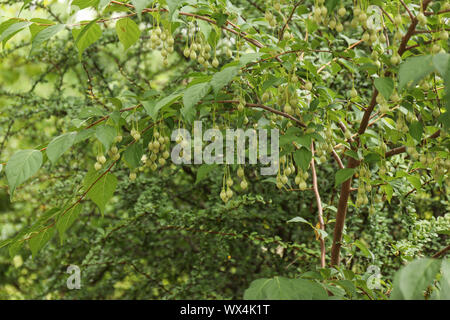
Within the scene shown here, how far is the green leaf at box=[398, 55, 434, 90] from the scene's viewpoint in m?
0.55

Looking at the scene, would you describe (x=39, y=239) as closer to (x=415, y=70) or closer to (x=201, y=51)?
(x=201, y=51)

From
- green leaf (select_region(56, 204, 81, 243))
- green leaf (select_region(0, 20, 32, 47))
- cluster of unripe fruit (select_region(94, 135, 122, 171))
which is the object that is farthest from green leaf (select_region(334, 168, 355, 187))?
green leaf (select_region(0, 20, 32, 47))

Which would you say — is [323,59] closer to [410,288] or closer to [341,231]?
[341,231]

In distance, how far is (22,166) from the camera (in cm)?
75

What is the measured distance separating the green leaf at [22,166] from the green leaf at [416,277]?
0.61 m

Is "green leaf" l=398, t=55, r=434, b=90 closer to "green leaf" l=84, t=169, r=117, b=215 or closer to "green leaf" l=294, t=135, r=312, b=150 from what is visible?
"green leaf" l=294, t=135, r=312, b=150

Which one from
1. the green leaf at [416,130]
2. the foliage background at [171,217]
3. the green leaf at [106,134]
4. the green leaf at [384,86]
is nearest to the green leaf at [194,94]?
the green leaf at [106,134]

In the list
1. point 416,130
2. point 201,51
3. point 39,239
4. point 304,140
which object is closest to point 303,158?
point 304,140

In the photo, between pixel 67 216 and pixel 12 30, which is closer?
pixel 12 30

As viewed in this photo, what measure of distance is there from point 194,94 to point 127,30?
0.29 m

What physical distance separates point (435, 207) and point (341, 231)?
0.83 metres

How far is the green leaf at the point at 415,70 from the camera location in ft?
1.81

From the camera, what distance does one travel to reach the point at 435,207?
5.63ft

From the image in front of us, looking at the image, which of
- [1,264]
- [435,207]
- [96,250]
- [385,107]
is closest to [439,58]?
[385,107]
